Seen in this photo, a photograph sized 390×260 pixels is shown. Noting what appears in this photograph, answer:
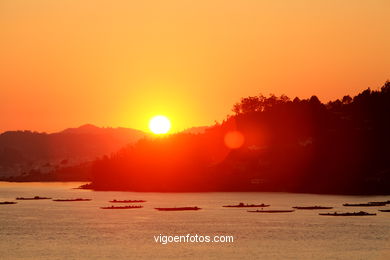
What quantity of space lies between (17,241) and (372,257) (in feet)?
202

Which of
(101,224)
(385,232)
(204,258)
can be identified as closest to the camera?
(204,258)

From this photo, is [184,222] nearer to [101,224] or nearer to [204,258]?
[101,224]

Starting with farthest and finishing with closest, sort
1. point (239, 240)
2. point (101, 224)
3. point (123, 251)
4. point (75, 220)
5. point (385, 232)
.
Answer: point (75, 220), point (101, 224), point (385, 232), point (239, 240), point (123, 251)

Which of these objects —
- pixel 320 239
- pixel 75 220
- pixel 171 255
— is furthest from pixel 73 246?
pixel 75 220

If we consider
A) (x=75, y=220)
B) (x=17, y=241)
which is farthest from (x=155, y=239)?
(x=75, y=220)

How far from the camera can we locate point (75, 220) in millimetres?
193375

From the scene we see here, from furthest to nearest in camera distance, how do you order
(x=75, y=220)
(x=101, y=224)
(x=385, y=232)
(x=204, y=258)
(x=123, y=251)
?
(x=75, y=220)
(x=101, y=224)
(x=385, y=232)
(x=123, y=251)
(x=204, y=258)

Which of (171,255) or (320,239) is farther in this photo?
(320,239)

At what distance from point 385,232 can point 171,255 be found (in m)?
52.0

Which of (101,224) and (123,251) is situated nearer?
(123,251)

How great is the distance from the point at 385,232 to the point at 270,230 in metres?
22.2

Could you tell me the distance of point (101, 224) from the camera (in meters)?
180

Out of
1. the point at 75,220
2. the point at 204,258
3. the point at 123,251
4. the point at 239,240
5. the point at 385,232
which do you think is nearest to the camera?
the point at 204,258

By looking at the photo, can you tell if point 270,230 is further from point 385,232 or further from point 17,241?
point 17,241
